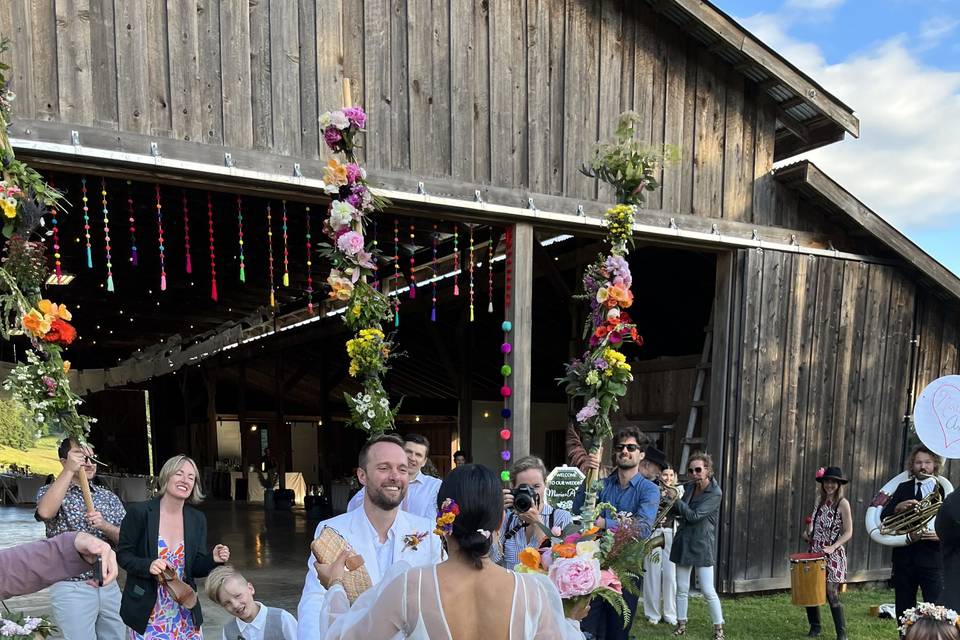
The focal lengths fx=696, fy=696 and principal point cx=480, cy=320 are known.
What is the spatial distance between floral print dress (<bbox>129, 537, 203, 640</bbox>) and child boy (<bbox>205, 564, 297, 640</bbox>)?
0.59 ft

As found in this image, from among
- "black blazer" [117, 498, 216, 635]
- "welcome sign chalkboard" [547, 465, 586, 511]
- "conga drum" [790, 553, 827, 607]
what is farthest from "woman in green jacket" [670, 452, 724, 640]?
"black blazer" [117, 498, 216, 635]

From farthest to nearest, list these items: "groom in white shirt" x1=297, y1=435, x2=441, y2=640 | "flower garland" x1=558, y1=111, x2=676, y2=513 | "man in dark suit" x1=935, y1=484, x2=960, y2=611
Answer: "flower garland" x1=558, y1=111, x2=676, y2=513, "man in dark suit" x1=935, y1=484, x2=960, y2=611, "groom in white shirt" x1=297, y1=435, x2=441, y2=640

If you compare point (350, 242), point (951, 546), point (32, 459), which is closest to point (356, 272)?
point (350, 242)

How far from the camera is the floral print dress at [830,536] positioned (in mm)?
5945

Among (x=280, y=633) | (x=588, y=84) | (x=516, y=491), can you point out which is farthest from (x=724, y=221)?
(x=280, y=633)

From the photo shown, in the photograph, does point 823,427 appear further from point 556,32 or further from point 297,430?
point 297,430

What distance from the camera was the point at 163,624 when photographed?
348 cm

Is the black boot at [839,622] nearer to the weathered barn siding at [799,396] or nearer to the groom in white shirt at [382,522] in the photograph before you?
the weathered barn siding at [799,396]

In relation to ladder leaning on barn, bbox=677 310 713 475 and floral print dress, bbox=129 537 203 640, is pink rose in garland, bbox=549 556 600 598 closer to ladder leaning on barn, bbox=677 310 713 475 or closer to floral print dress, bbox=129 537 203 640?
floral print dress, bbox=129 537 203 640

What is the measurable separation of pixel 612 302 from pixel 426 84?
3.09m

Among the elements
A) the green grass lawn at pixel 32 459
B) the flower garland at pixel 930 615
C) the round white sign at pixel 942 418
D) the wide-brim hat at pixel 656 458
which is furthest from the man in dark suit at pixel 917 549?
the green grass lawn at pixel 32 459

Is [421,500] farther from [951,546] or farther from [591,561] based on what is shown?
[951,546]

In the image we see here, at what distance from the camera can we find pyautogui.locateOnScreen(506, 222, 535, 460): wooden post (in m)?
6.11

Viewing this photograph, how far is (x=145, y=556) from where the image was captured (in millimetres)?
3498
